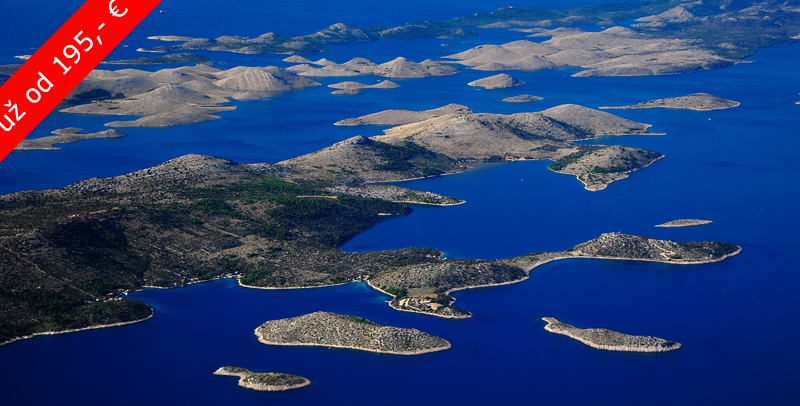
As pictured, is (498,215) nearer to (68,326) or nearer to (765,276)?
(765,276)

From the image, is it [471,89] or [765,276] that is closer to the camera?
[765,276]

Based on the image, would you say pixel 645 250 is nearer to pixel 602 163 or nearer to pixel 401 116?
pixel 602 163

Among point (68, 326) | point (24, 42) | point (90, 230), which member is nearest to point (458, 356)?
point (68, 326)

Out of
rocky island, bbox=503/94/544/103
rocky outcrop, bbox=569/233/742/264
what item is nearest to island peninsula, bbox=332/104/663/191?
rocky outcrop, bbox=569/233/742/264

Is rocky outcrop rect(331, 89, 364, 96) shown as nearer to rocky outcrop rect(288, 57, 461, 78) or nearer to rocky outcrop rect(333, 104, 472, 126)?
rocky outcrop rect(288, 57, 461, 78)

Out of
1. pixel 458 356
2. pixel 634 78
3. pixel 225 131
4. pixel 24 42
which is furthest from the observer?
pixel 24 42

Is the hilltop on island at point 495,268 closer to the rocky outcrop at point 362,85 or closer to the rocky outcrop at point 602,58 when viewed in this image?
the rocky outcrop at point 362,85
